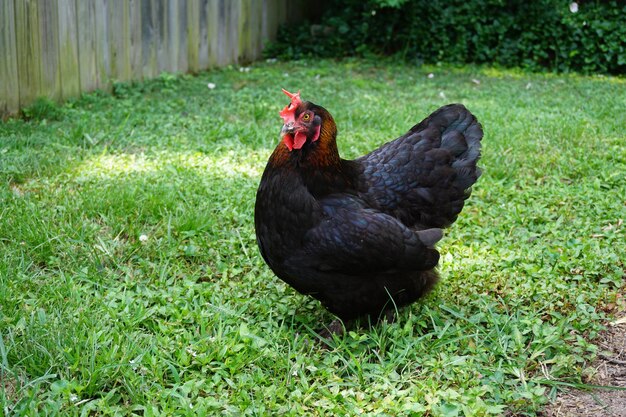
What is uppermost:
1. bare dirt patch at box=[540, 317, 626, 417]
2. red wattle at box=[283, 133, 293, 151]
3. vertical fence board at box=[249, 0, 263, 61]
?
red wattle at box=[283, 133, 293, 151]

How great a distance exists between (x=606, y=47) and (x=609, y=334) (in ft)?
26.3

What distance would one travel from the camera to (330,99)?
8.10m

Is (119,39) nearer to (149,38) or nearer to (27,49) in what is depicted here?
(149,38)

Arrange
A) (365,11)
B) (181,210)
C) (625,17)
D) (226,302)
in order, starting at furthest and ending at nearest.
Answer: (365,11)
(625,17)
(181,210)
(226,302)

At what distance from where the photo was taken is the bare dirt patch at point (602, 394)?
2.97 m

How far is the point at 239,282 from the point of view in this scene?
407cm

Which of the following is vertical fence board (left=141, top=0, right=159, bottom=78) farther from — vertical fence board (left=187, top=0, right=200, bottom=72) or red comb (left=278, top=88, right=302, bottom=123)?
red comb (left=278, top=88, right=302, bottom=123)

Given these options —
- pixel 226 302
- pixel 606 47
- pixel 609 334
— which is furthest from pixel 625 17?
pixel 226 302

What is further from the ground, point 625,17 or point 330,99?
point 625,17

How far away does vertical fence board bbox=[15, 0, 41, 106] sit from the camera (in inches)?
251

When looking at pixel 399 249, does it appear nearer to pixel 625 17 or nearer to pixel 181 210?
pixel 181 210

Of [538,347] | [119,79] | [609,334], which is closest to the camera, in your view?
[538,347]

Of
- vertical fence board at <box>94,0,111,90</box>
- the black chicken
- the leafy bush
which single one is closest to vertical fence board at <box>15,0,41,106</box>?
vertical fence board at <box>94,0,111,90</box>

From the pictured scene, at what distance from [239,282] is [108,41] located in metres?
4.67
